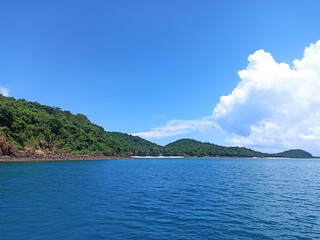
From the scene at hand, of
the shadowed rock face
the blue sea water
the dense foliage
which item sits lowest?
the blue sea water

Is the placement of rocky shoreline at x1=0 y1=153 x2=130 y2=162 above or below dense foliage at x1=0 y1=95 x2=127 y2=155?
below

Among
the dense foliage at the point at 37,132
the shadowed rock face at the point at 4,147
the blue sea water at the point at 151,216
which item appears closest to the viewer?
the blue sea water at the point at 151,216

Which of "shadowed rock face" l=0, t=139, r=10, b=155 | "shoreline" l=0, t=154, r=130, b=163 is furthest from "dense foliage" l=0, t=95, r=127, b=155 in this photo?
"shoreline" l=0, t=154, r=130, b=163

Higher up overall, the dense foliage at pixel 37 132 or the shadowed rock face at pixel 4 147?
the dense foliage at pixel 37 132

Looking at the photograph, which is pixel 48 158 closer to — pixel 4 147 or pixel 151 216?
pixel 4 147

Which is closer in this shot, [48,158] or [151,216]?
A: [151,216]

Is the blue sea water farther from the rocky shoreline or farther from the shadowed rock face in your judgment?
the shadowed rock face

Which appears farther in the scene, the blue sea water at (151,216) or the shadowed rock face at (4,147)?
the shadowed rock face at (4,147)

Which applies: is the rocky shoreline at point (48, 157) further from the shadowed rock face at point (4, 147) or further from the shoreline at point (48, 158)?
the shadowed rock face at point (4, 147)

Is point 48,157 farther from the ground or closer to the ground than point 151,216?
farther from the ground

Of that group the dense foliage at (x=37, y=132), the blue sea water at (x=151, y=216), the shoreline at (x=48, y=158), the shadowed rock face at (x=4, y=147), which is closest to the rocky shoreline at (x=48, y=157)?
the shoreline at (x=48, y=158)

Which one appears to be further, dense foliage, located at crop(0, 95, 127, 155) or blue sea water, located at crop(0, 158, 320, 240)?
dense foliage, located at crop(0, 95, 127, 155)

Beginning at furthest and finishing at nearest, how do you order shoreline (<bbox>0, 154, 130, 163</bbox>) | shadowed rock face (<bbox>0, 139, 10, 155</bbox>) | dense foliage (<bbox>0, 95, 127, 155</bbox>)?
dense foliage (<bbox>0, 95, 127, 155</bbox>) < shoreline (<bbox>0, 154, 130, 163</bbox>) < shadowed rock face (<bbox>0, 139, 10, 155</bbox>)

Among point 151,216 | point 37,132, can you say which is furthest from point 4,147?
point 151,216
